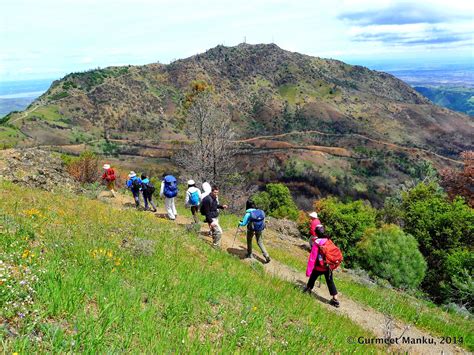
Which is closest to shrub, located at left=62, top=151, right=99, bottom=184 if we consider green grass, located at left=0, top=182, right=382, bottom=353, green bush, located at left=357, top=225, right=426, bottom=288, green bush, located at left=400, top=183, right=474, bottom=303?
green grass, located at left=0, top=182, right=382, bottom=353

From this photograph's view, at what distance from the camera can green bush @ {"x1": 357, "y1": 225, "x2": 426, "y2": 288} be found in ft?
66.2

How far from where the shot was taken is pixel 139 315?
4180 mm

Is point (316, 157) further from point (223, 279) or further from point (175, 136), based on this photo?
point (223, 279)

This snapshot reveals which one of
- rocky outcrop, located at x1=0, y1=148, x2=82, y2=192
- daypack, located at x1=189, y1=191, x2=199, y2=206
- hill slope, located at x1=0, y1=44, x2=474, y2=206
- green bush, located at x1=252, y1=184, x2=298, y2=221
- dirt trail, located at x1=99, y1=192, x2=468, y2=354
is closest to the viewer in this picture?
dirt trail, located at x1=99, y1=192, x2=468, y2=354

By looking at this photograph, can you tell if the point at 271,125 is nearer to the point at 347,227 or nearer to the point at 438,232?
the point at 347,227

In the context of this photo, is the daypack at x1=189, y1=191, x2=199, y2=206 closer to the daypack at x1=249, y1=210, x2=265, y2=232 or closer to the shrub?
the daypack at x1=249, y1=210, x2=265, y2=232

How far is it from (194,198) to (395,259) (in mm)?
14661

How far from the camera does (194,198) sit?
12.6 metres

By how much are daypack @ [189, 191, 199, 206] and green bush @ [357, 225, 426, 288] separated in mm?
12788

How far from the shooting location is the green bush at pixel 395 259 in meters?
20.2

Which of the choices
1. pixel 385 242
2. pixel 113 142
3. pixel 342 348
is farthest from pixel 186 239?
pixel 113 142

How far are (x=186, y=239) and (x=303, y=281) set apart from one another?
13.0 ft

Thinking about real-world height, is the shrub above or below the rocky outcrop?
below

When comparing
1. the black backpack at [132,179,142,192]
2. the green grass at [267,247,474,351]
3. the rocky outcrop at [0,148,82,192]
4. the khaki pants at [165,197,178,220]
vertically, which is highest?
the rocky outcrop at [0,148,82,192]
